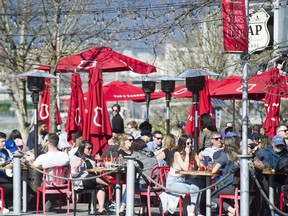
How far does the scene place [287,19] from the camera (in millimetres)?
22812

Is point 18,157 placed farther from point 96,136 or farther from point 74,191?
point 96,136

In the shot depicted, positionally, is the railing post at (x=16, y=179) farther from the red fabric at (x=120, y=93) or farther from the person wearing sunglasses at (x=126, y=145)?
the red fabric at (x=120, y=93)

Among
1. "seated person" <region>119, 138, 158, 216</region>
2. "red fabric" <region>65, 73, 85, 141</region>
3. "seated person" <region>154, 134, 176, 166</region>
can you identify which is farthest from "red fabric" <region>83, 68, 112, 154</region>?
"seated person" <region>119, 138, 158, 216</region>

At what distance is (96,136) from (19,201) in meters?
3.30

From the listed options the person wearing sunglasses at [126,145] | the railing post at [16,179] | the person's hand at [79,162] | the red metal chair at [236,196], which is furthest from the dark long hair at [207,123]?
the railing post at [16,179]

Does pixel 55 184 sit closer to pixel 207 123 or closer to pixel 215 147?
pixel 215 147

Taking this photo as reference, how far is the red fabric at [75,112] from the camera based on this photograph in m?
20.2

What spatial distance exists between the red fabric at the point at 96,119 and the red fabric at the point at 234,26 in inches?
219

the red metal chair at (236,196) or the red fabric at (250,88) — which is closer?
the red metal chair at (236,196)

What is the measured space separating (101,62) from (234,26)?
6.56 m

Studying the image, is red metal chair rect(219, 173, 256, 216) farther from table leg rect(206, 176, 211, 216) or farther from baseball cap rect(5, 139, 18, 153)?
baseball cap rect(5, 139, 18, 153)

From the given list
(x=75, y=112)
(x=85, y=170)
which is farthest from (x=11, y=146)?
(x=75, y=112)

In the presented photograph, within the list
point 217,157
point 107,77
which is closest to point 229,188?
point 217,157

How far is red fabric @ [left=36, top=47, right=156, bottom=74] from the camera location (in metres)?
19.3
